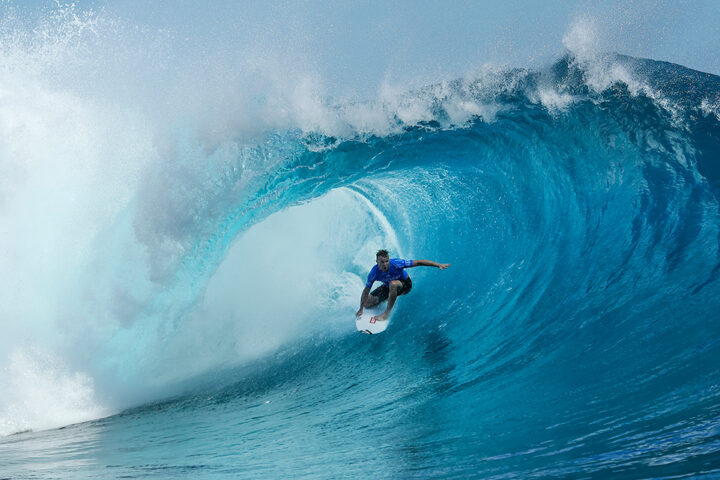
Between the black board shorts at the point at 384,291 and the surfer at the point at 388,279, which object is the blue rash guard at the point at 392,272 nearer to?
the surfer at the point at 388,279

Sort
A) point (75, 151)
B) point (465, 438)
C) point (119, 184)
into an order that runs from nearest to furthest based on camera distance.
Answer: point (465, 438) → point (119, 184) → point (75, 151)

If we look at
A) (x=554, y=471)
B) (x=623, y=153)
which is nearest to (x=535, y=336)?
(x=554, y=471)

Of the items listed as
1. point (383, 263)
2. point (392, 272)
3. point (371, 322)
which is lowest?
point (371, 322)

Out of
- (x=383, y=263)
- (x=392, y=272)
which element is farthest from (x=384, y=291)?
(x=383, y=263)

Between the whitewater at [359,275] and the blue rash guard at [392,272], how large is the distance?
856mm

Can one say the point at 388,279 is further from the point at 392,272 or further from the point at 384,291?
the point at 384,291

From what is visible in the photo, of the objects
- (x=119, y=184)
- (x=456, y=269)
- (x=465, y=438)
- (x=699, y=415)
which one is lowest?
(x=699, y=415)

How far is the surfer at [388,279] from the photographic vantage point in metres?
6.58

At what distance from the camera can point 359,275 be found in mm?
9328

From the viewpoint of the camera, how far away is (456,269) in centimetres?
876

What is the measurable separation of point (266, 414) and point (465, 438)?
2.52 metres

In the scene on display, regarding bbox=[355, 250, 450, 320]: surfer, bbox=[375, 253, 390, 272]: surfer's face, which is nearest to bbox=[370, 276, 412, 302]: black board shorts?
bbox=[355, 250, 450, 320]: surfer

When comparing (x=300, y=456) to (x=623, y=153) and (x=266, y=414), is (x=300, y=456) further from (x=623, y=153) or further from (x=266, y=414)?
(x=623, y=153)

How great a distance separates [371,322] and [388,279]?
0.70 metres
